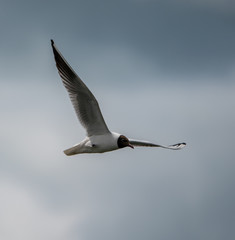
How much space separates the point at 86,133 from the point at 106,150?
0.69 meters

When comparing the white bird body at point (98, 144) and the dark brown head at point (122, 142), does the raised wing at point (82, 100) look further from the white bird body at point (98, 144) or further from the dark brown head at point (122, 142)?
the dark brown head at point (122, 142)

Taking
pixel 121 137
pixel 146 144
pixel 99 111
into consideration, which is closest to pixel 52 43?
pixel 99 111

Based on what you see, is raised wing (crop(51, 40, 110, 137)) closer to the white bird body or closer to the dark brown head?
the white bird body

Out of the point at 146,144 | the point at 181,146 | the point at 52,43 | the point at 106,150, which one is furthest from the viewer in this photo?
the point at 181,146

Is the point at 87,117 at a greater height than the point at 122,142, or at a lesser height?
greater

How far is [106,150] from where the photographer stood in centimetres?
1678

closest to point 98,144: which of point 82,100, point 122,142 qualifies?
point 122,142

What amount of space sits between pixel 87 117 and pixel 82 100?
1.87 ft

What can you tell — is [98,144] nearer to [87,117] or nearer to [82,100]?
[87,117]

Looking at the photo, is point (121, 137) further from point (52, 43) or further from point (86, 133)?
point (52, 43)

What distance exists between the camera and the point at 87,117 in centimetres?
1656

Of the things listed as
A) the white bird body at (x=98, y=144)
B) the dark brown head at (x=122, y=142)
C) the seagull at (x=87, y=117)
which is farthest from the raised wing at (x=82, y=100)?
the dark brown head at (x=122, y=142)

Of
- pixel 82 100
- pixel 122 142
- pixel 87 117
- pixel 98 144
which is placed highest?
pixel 82 100

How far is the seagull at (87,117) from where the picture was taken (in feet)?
52.3
